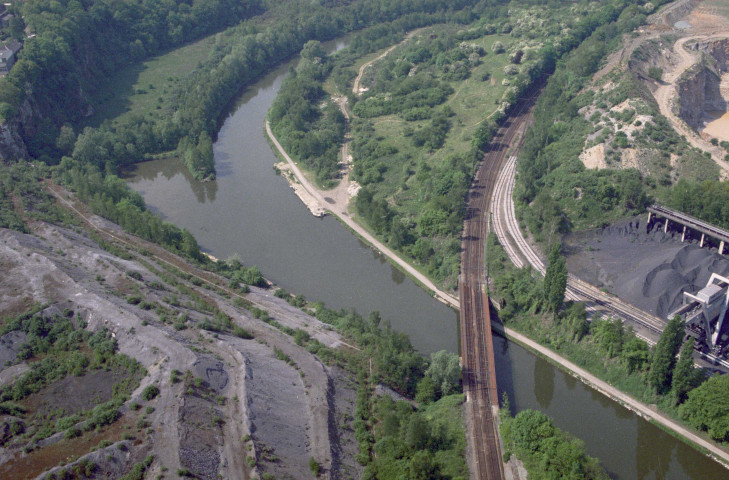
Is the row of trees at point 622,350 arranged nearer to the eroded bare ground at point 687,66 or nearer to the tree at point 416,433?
the tree at point 416,433

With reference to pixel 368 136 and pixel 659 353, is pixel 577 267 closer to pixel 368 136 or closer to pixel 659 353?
pixel 659 353

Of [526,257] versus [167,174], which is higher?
[167,174]

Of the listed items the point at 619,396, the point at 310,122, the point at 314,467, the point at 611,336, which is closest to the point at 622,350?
the point at 611,336

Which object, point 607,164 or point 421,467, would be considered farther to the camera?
point 607,164

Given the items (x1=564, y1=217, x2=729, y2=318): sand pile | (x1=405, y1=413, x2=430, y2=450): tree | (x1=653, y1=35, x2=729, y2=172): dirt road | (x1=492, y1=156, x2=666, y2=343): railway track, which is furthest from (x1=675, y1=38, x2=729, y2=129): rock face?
(x1=405, y1=413, x2=430, y2=450): tree

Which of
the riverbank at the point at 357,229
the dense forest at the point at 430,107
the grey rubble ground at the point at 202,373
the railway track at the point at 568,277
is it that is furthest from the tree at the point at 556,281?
the grey rubble ground at the point at 202,373

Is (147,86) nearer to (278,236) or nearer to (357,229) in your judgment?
(278,236)

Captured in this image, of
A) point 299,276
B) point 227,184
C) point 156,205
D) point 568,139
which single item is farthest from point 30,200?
point 568,139

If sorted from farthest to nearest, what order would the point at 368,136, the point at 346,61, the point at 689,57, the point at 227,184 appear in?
the point at 346,61, the point at 689,57, the point at 368,136, the point at 227,184
